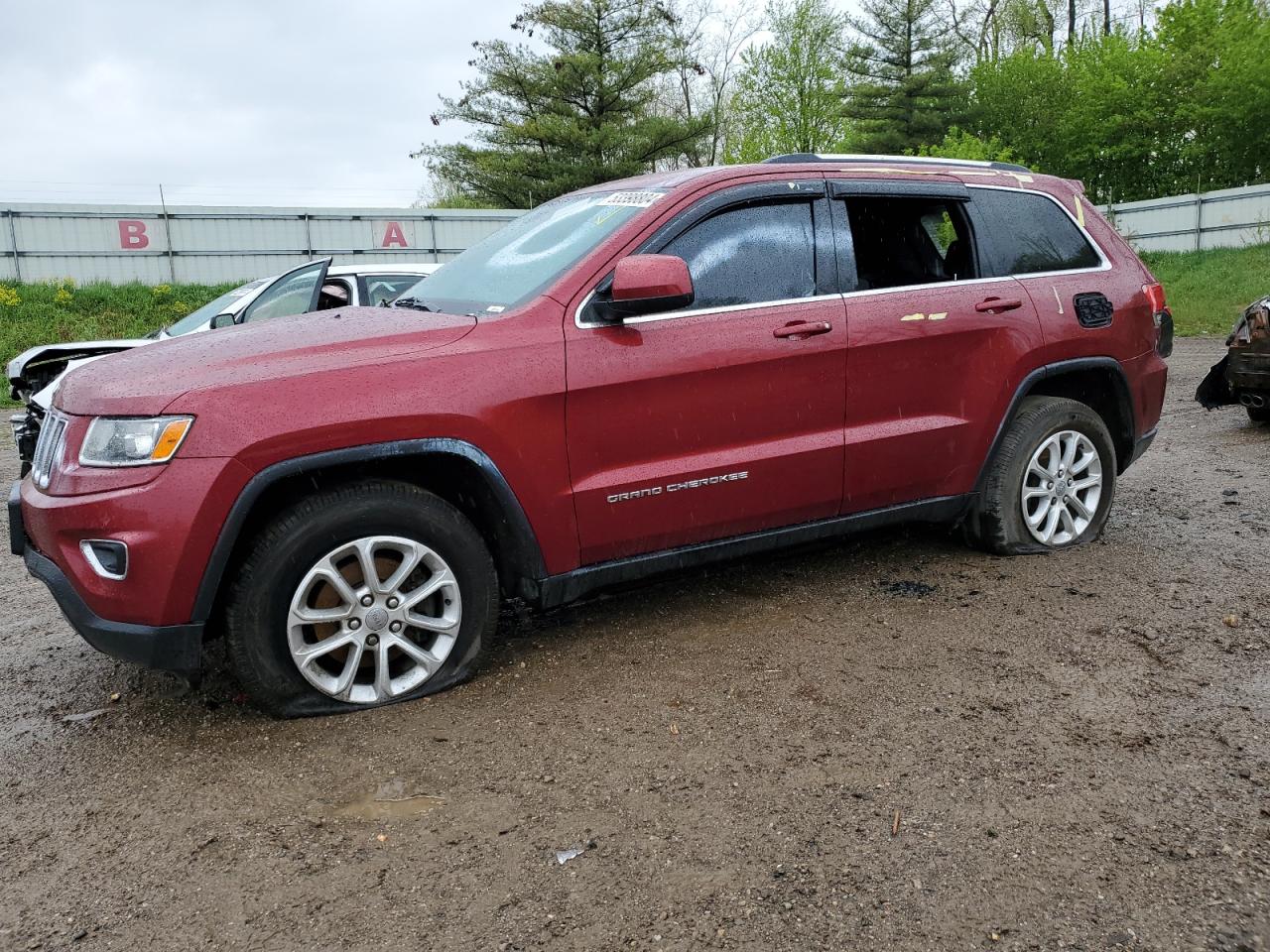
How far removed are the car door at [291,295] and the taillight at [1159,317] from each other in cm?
564

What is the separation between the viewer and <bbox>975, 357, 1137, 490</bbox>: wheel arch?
185 inches

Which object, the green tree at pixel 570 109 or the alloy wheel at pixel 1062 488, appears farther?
the green tree at pixel 570 109

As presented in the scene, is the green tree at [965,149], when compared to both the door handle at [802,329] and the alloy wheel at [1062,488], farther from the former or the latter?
the door handle at [802,329]

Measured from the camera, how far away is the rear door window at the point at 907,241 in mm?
4340

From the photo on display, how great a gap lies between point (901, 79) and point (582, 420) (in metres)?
41.8

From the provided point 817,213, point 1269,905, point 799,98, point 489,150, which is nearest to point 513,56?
point 489,150

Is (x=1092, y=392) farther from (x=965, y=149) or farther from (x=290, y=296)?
(x=965, y=149)

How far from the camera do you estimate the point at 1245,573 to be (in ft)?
15.3

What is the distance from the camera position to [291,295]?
318 inches

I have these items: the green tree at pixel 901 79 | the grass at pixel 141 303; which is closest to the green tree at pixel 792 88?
the green tree at pixel 901 79

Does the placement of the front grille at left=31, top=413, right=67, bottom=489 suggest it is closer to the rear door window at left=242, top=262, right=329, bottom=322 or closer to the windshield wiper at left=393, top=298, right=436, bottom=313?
the windshield wiper at left=393, top=298, right=436, bottom=313

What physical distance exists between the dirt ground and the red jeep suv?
1.21 ft

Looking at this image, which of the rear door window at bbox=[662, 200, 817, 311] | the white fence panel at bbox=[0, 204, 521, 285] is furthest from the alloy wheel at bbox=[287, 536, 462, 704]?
the white fence panel at bbox=[0, 204, 521, 285]

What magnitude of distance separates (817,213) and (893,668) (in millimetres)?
1875
